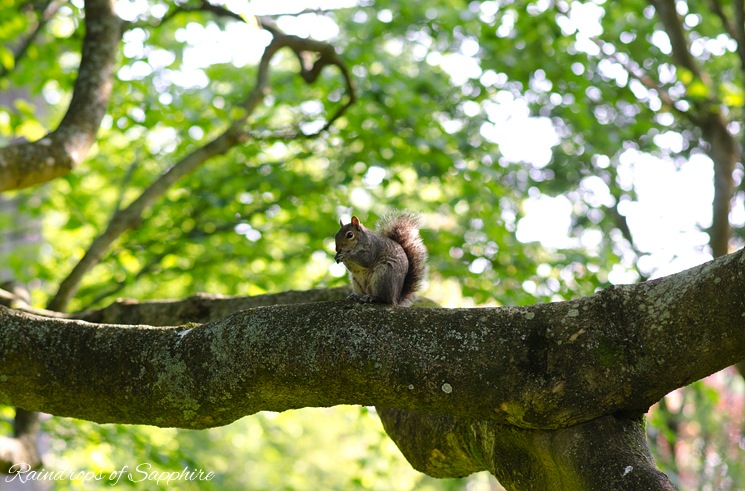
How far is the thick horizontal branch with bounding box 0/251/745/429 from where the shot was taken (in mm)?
2195

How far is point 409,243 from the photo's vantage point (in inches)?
153

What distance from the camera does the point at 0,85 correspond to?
6645 millimetres

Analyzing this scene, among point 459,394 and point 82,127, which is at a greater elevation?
point 459,394

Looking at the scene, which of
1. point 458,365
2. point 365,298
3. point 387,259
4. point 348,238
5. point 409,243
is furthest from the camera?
point 348,238

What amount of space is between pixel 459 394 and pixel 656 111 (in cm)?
620

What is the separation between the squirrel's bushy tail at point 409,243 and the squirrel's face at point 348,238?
134 mm

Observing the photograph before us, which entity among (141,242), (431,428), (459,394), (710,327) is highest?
(710,327)

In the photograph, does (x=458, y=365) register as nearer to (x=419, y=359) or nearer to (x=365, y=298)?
(x=419, y=359)

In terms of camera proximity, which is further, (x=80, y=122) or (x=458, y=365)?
(x=80, y=122)

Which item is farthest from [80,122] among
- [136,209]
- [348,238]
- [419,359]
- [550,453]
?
[550,453]

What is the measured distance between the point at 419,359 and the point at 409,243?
1.64m

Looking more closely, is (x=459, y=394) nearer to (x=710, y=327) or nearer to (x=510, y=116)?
(x=710, y=327)

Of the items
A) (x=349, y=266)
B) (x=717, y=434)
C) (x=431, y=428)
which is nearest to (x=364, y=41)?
(x=349, y=266)

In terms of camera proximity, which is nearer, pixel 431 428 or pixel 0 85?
pixel 431 428
